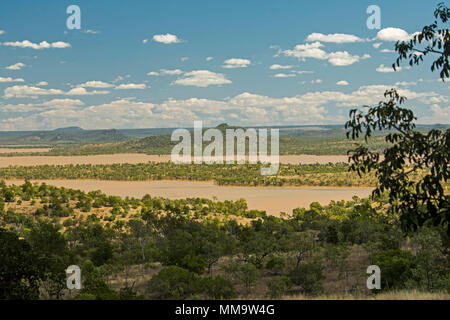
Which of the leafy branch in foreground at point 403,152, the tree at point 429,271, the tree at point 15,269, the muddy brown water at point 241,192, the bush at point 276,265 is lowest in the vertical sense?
the muddy brown water at point 241,192

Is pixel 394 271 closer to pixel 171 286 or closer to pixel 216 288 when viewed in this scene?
pixel 216 288

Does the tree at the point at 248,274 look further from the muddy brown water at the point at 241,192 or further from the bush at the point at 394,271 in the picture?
the muddy brown water at the point at 241,192

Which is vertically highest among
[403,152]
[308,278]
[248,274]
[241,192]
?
[403,152]

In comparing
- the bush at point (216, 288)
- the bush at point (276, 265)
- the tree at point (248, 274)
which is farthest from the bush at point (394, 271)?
the bush at point (216, 288)

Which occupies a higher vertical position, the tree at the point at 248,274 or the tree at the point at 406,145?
the tree at the point at 406,145

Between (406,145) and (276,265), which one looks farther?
(276,265)

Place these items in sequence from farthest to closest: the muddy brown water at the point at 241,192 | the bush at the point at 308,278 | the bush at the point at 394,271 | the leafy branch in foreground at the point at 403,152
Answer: the muddy brown water at the point at 241,192
the bush at the point at 308,278
the bush at the point at 394,271
the leafy branch in foreground at the point at 403,152

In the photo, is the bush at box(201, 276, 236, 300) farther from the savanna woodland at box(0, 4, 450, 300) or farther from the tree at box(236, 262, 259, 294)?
the tree at box(236, 262, 259, 294)

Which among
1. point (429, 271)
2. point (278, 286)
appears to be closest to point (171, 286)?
point (278, 286)

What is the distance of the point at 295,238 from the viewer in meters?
30.7

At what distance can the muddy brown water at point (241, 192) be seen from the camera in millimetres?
69812

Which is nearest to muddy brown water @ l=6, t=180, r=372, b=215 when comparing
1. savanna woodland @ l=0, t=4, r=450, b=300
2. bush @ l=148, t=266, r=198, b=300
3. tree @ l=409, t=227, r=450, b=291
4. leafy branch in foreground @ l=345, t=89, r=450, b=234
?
savanna woodland @ l=0, t=4, r=450, b=300

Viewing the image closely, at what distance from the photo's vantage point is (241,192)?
83188 millimetres
